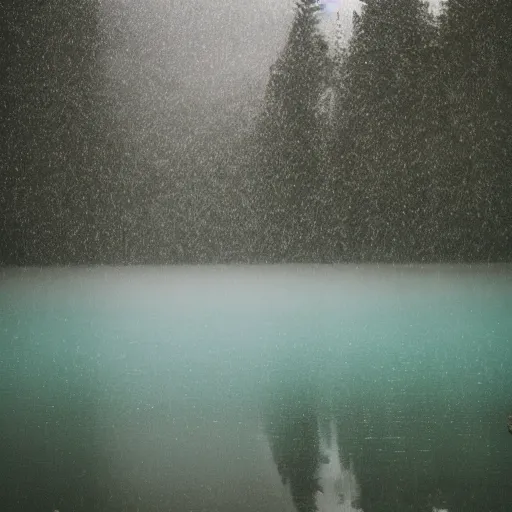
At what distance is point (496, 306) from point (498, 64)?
13.1 ft

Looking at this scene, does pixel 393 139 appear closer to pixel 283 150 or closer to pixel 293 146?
pixel 293 146

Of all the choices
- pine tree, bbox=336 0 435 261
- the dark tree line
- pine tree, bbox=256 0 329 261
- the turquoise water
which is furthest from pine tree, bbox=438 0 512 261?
the turquoise water

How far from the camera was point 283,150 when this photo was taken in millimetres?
6945

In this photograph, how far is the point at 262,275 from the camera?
211 inches

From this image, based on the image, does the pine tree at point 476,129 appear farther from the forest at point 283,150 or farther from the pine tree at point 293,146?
the pine tree at point 293,146

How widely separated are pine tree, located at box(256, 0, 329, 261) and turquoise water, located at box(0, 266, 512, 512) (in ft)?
10.5

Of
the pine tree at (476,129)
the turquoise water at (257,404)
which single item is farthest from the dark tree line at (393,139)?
the turquoise water at (257,404)

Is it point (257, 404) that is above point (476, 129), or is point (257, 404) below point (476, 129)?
below

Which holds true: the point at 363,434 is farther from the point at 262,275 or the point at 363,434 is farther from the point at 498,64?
the point at 498,64

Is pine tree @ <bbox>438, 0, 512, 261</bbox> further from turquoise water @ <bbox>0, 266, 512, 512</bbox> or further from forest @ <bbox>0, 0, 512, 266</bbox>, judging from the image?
turquoise water @ <bbox>0, 266, 512, 512</bbox>

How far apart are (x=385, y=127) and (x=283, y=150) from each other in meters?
1.09

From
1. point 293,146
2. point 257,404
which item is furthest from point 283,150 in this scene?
point 257,404

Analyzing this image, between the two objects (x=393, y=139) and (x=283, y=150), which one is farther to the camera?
(x=283, y=150)

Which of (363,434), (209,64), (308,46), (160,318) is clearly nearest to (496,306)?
(160,318)
